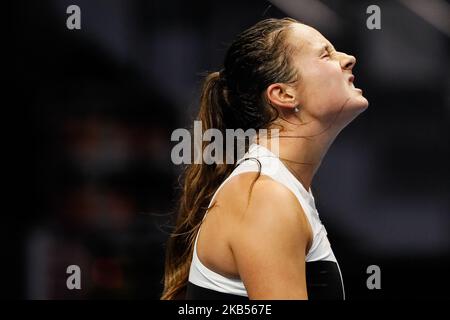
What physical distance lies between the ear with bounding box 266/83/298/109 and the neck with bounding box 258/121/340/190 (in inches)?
1.6

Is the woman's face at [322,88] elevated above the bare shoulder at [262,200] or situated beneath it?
elevated above

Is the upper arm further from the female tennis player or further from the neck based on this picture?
the neck

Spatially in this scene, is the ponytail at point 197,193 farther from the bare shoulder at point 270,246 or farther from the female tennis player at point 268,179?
the bare shoulder at point 270,246

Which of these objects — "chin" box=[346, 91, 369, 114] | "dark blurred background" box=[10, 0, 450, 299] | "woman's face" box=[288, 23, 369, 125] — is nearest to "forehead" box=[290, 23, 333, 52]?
"woman's face" box=[288, 23, 369, 125]

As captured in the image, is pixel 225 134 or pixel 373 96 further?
pixel 373 96

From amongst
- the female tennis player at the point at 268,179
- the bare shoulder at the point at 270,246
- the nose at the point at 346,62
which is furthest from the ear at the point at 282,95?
the bare shoulder at the point at 270,246

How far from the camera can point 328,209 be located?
2.10 m

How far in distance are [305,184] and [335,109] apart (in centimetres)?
15

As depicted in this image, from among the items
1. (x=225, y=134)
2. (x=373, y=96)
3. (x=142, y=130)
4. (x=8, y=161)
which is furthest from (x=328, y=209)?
(x=8, y=161)

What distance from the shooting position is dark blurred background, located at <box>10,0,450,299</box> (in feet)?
6.89

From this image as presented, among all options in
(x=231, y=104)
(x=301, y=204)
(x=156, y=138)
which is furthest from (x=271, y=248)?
(x=156, y=138)

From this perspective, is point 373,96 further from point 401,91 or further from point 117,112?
point 117,112

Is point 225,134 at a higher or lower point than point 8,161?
higher

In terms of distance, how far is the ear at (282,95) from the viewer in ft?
4.13
